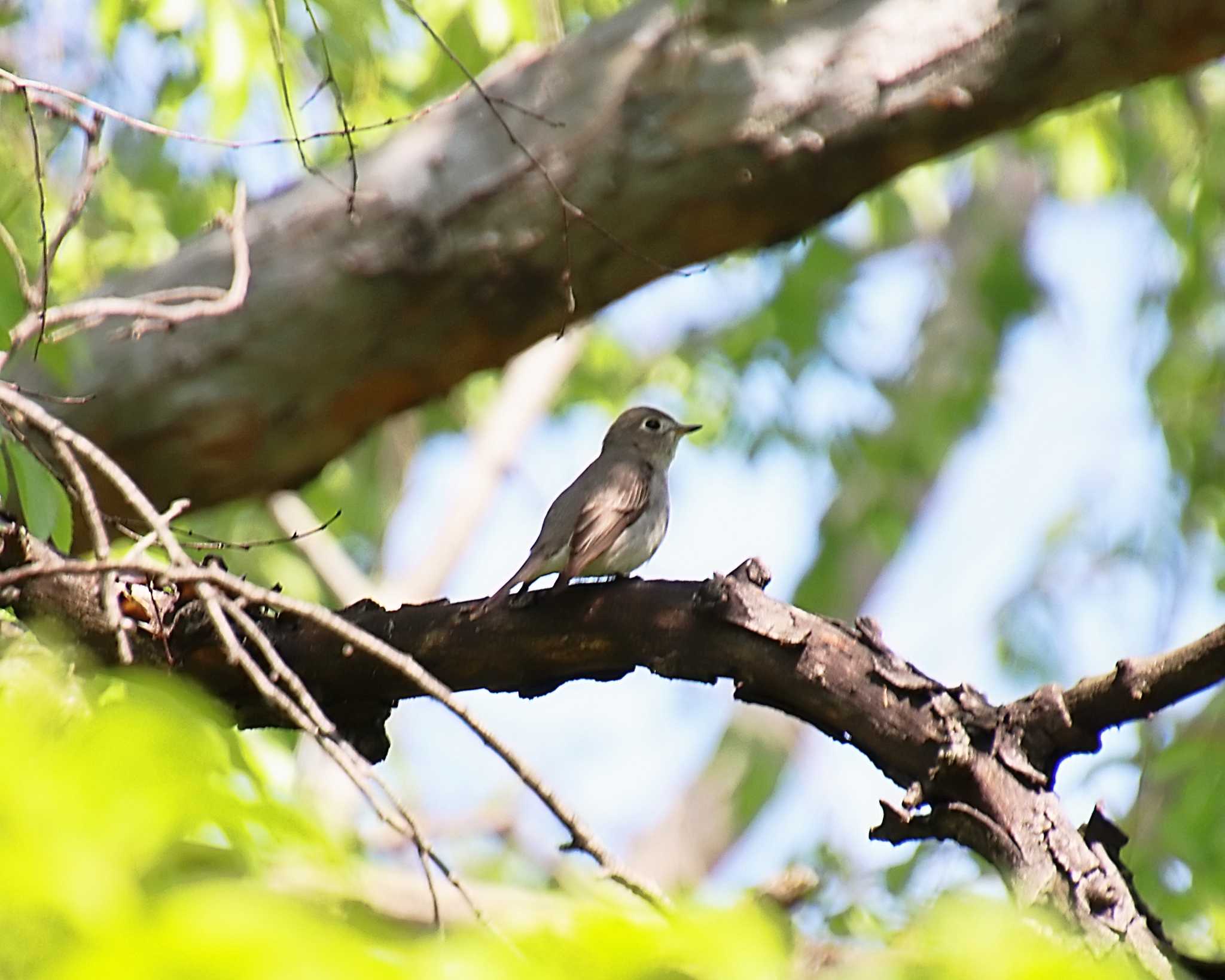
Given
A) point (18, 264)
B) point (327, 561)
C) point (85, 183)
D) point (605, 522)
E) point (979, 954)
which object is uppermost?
point (327, 561)

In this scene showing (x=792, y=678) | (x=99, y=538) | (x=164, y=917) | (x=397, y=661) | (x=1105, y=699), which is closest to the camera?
(x=164, y=917)

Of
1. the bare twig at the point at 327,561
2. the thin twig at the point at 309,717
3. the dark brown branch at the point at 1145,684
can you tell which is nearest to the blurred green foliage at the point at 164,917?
the thin twig at the point at 309,717

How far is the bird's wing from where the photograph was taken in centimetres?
456

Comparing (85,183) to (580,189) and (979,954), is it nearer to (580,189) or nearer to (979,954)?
(580,189)

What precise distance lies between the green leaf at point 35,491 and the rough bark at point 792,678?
131mm

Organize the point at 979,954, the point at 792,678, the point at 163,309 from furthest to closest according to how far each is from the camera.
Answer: the point at 163,309, the point at 792,678, the point at 979,954

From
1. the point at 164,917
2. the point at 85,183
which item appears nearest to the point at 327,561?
the point at 85,183

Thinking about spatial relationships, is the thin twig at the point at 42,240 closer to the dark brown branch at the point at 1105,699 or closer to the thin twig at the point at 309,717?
the thin twig at the point at 309,717

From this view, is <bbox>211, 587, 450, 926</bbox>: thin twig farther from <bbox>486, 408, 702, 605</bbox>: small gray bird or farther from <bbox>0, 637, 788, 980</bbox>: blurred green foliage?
<bbox>486, 408, 702, 605</bbox>: small gray bird

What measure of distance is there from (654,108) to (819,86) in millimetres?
539

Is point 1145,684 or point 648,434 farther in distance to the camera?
point 648,434

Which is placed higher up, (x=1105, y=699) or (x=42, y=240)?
(x=42, y=240)

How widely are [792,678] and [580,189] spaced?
7.64ft

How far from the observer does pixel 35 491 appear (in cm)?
299
